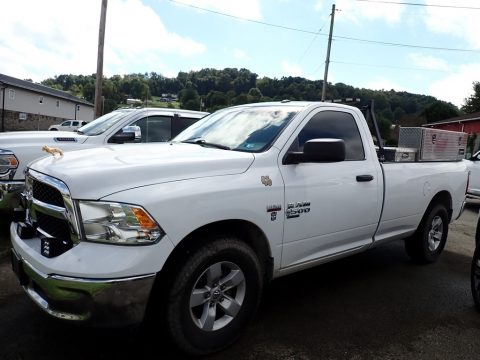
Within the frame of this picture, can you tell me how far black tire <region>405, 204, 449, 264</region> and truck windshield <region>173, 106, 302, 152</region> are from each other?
258cm

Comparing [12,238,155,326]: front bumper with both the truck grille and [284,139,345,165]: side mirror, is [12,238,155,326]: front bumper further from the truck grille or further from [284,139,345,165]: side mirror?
[284,139,345,165]: side mirror

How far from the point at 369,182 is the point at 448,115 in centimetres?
5272

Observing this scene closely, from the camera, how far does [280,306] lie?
12.3 feet

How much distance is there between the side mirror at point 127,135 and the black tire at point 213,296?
375 cm

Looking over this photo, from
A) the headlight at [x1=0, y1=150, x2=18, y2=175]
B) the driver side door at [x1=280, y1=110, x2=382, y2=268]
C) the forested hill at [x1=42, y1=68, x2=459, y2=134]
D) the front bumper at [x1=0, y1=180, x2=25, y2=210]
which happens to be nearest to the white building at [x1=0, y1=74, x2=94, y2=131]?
the forested hill at [x1=42, y1=68, x2=459, y2=134]

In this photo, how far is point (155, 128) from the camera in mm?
6773

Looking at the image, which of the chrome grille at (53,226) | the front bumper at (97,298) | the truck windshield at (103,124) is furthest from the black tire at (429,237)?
the truck windshield at (103,124)

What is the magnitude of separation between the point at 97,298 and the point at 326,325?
198 cm

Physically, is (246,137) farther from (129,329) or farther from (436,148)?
(436,148)

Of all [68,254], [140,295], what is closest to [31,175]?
[68,254]

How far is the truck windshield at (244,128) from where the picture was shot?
3.40m

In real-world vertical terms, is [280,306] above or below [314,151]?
below

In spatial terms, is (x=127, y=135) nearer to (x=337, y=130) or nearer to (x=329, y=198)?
(x=337, y=130)

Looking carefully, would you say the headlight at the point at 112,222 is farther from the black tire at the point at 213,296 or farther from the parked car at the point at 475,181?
the parked car at the point at 475,181
